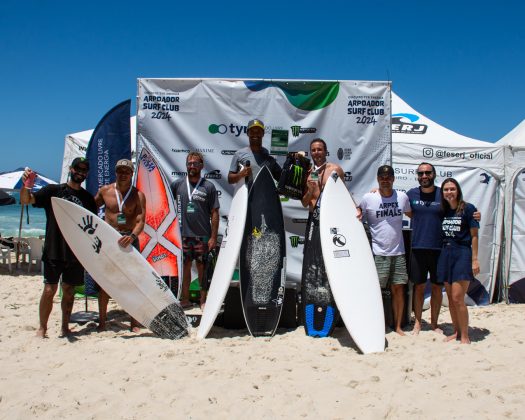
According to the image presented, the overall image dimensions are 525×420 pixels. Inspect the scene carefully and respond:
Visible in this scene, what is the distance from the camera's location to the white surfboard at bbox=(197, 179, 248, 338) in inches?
169

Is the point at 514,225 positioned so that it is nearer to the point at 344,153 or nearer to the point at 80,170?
the point at 344,153

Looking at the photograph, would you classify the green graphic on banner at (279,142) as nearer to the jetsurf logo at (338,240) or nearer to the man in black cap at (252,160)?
the man in black cap at (252,160)

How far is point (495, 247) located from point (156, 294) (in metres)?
4.24

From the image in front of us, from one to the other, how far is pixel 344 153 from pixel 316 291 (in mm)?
1729

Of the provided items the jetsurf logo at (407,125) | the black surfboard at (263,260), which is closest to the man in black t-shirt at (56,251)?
the black surfboard at (263,260)

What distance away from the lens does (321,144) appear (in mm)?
4559

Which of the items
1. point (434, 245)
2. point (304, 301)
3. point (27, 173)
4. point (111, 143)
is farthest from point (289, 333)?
point (111, 143)

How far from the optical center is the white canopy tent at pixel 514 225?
19.8 ft

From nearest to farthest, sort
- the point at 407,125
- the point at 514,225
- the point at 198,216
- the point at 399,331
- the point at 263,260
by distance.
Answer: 1. the point at 399,331
2. the point at 263,260
3. the point at 198,216
4. the point at 514,225
5. the point at 407,125

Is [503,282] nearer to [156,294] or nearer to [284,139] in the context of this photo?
[284,139]

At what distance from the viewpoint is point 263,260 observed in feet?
15.0

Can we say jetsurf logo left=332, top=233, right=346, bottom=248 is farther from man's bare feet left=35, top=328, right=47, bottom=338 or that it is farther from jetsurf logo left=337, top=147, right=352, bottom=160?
man's bare feet left=35, top=328, right=47, bottom=338

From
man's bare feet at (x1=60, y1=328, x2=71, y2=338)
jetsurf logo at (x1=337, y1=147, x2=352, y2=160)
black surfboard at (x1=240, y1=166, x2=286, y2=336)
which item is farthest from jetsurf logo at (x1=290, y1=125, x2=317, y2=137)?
man's bare feet at (x1=60, y1=328, x2=71, y2=338)

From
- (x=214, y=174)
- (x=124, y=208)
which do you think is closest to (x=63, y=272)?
(x=124, y=208)
